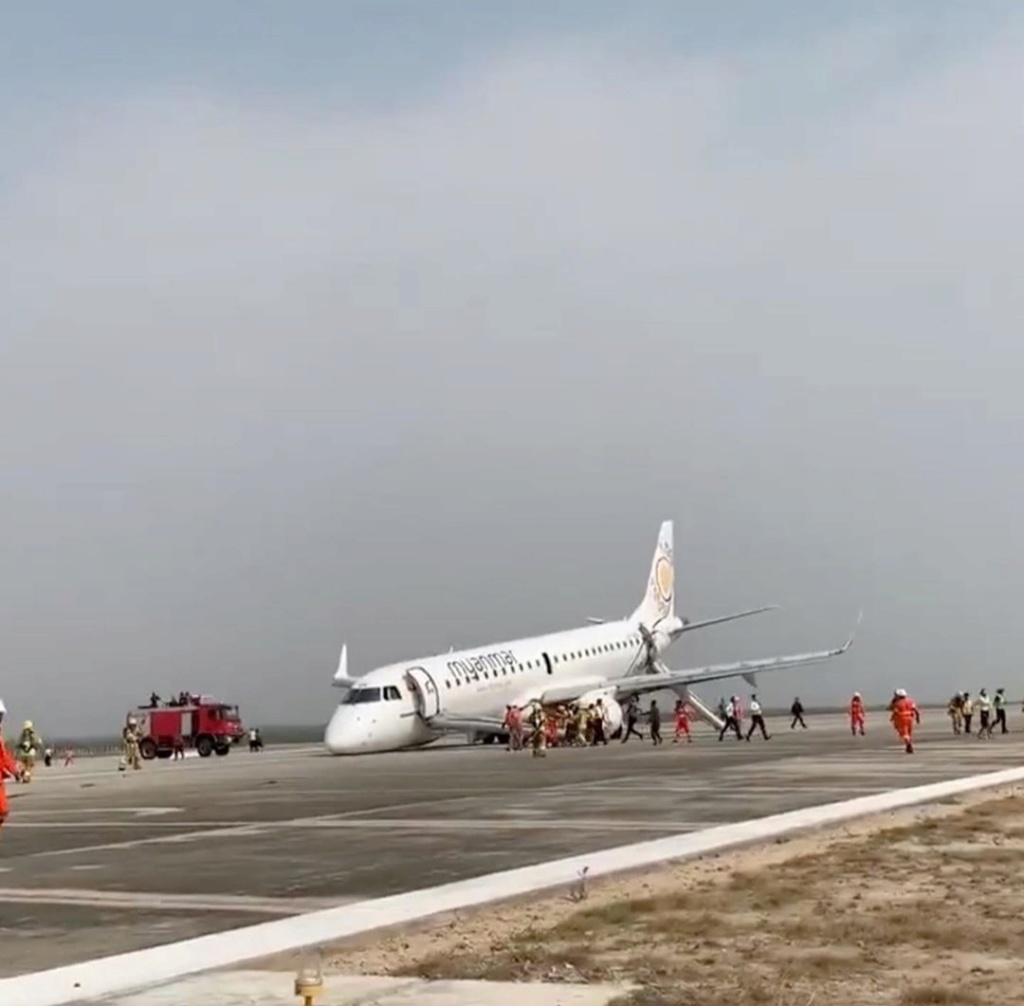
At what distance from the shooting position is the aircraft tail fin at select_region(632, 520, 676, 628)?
75250mm

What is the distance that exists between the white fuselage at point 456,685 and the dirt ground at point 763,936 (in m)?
36.4

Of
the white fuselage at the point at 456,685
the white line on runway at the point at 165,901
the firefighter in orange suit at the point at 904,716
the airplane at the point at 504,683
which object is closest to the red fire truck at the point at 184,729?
the airplane at the point at 504,683

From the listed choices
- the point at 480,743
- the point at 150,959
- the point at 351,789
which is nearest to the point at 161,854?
the point at 150,959

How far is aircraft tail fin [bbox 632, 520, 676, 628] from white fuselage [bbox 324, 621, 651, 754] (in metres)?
11.1

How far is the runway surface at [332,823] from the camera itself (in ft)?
45.5

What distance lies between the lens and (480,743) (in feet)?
197

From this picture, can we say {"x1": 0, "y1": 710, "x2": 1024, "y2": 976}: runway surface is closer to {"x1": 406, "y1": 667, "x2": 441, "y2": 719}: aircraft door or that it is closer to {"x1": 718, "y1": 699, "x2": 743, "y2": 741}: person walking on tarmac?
{"x1": 406, "y1": 667, "x2": 441, "y2": 719}: aircraft door

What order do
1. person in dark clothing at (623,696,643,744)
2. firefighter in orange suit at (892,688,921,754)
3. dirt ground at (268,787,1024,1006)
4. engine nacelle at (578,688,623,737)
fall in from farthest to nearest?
person in dark clothing at (623,696,643,744) → engine nacelle at (578,688,623,737) → firefighter in orange suit at (892,688,921,754) → dirt ground at (268,787,1024,1006)

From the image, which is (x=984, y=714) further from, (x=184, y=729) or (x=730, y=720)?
(x=184, y=729)

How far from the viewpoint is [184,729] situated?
231 feet

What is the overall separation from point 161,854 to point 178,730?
173ft

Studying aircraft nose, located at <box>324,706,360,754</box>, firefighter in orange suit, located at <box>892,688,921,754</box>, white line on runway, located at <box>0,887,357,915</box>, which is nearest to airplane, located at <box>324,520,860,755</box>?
aircraft nose, located at <box>324,706,360,754</box>

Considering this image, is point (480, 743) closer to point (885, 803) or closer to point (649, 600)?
point (649, 600)

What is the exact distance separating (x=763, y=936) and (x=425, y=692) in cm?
4222
